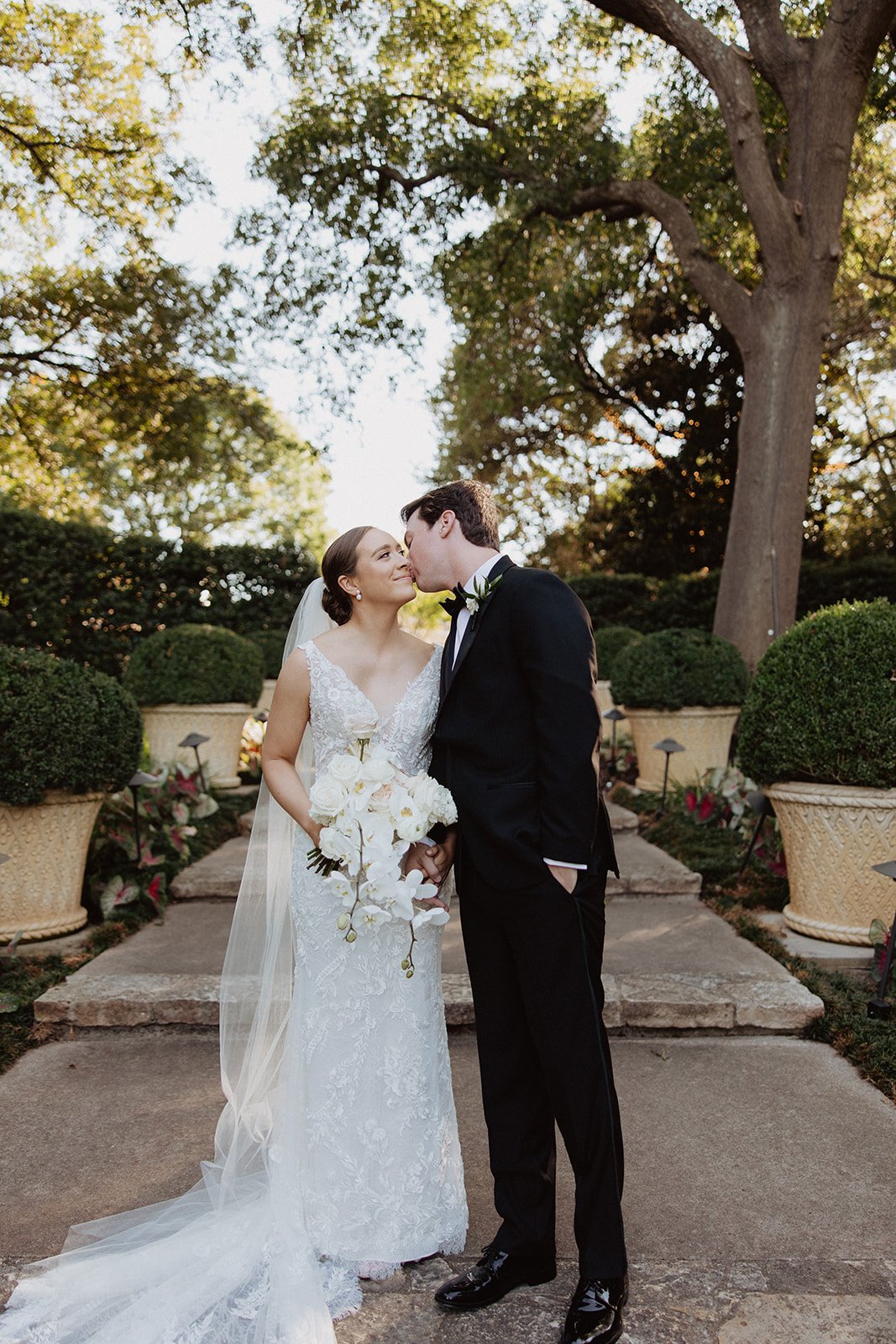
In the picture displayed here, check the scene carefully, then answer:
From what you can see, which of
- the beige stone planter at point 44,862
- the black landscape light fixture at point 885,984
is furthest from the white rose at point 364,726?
the beige stone planter at point 44,862

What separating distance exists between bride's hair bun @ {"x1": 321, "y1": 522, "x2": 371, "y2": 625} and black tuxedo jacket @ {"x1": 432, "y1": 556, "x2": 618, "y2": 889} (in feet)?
1.67

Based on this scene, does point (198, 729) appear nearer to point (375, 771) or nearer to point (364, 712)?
point (364, 712)

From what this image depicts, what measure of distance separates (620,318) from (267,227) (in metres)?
6.71

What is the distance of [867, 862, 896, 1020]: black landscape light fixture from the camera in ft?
13.2

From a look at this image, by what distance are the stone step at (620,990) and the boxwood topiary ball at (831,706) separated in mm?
977

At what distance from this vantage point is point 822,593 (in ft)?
44.7

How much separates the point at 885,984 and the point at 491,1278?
8.04 ft

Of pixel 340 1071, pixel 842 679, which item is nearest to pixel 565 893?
pixel 340 1071

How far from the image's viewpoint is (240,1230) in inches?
102

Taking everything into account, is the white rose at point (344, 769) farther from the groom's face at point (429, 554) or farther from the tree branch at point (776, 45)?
the tree branch at point (776, 45)

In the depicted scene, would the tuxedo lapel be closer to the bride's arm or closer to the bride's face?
the bride's face

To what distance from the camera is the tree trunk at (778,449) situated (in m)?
9.16

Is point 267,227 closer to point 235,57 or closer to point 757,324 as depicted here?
point 235,57

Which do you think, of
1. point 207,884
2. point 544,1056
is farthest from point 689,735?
point 544,1056
